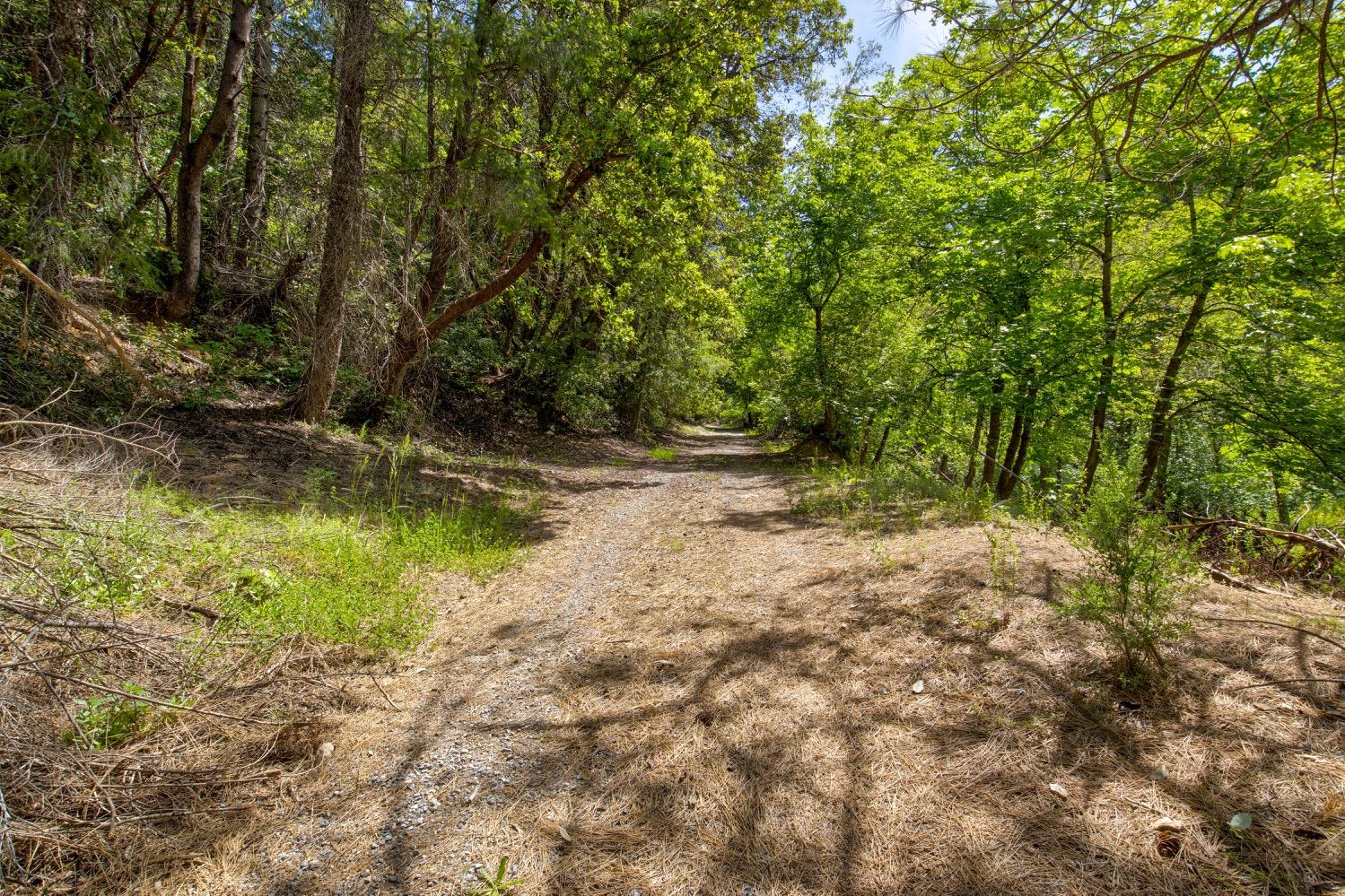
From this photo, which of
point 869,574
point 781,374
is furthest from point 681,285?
point 869,574

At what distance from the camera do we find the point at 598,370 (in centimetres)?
1462

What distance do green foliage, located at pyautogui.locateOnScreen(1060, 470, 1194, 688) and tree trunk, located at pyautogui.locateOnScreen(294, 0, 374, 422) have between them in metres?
8.59

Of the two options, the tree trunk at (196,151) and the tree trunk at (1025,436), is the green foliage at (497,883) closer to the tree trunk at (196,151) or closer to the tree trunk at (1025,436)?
the tree trunk at (1025,436)

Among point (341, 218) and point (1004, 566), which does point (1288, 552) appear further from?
point (341, 218)

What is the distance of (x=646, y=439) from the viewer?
19.5 meters

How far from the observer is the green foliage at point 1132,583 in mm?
2418

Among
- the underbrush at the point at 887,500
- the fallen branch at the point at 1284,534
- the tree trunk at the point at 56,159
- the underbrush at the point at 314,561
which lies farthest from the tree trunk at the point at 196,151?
the fallen branch at the point at 1284,534

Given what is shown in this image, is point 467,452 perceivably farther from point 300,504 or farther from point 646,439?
point 646,439

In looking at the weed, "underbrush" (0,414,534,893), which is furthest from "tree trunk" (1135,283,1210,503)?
"underbrush" (0,414,534,893)

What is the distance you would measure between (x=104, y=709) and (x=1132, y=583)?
460cm

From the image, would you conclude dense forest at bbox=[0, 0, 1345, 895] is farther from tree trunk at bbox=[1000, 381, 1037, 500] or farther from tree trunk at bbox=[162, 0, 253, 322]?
tree trunk at bbox=[1000, 381, 1037, 500]

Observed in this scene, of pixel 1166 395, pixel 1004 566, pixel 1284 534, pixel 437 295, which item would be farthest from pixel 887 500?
pixel 437 295

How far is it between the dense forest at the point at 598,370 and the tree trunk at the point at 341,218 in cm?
6

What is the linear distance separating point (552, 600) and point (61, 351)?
5909 mm
